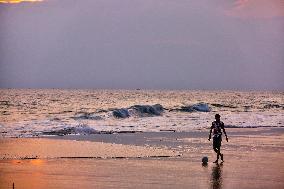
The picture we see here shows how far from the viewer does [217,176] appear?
54.3 feet

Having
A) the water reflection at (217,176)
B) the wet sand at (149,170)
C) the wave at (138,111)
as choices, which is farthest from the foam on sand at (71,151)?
the wave at (138,111)

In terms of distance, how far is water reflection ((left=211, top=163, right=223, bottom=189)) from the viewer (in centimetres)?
1478

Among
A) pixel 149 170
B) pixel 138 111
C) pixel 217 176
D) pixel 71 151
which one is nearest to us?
pixel 217 176

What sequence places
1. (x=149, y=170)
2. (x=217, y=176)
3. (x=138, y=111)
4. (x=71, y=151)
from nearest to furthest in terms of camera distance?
(x=217, y=176) < (x=149, y=170) < (x=71, y=151) < (x=138, y=111)

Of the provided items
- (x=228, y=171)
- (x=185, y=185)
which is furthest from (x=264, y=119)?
(x=185, y=185)

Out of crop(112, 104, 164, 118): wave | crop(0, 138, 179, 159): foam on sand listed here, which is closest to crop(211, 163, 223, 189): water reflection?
crop(0, 138, 179, 159): foam on sand

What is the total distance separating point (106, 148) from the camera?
24797 millimetres

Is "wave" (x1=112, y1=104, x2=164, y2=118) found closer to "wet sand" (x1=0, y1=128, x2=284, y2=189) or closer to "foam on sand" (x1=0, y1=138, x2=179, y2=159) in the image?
"foam on sand" (x1=0, y1=138, x2=179, y2=159)

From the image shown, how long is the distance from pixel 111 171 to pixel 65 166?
1.96m

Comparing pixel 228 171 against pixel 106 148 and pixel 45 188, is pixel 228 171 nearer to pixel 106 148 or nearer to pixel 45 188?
pixel 45 188

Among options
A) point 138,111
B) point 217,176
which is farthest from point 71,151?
point 138,111

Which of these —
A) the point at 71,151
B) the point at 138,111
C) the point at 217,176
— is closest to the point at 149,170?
the point at 217,176

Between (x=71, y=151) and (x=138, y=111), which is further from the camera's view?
(x=138, y=111)

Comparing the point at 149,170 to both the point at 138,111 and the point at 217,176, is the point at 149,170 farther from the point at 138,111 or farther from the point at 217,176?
the point at 138,111
